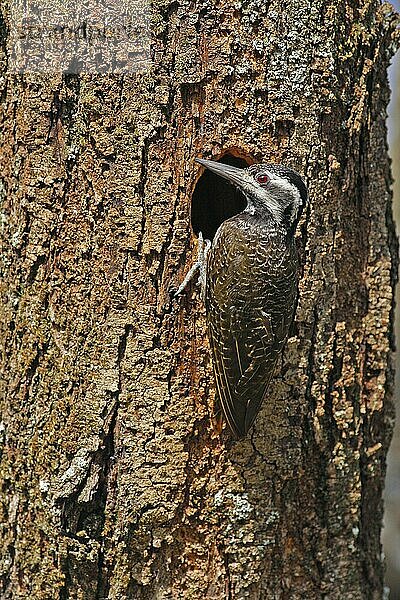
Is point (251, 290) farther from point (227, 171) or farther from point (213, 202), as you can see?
point (213, 202)

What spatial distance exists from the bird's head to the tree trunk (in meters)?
0.09

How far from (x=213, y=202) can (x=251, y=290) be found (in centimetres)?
82

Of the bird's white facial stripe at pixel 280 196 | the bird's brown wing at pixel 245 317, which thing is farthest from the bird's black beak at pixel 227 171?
the bird's brown wing at pixel 245 317

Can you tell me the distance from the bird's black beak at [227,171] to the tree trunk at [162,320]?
0.08 meters

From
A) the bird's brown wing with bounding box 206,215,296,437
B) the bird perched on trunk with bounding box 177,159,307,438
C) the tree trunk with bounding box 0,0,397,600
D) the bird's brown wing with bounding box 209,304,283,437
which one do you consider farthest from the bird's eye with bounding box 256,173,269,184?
the bird's brown wing with bounding box 209,304,283,437

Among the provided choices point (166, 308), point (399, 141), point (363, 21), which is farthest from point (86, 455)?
point (399, 141)

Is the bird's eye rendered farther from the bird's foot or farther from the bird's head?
Result: the bird's foot

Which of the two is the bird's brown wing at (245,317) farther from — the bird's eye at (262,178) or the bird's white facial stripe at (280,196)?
the bird's eye at (262,178)

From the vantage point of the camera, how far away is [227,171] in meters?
3.28

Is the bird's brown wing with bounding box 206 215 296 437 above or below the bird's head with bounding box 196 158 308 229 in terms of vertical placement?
below

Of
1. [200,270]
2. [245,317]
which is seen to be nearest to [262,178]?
[200,270]

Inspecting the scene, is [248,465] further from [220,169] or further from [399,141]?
[399,141]

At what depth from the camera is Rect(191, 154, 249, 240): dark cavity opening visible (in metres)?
3.78

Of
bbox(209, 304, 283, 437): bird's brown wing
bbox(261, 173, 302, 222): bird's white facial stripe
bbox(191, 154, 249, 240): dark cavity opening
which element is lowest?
bbox(209, 304, 283, 437): bird's brown wing
